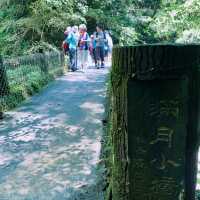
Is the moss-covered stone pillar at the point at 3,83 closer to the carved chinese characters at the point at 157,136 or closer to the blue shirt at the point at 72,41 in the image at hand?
the blue shirt at the point at 72,41

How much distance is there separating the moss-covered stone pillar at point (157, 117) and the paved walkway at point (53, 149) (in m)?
2.04

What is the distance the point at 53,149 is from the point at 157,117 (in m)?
4.39

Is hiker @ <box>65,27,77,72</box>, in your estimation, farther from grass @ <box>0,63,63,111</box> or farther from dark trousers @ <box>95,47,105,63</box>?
grass @ <box>0,63,63,111</box>

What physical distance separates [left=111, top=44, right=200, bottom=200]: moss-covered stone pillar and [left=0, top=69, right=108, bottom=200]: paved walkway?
2.04m

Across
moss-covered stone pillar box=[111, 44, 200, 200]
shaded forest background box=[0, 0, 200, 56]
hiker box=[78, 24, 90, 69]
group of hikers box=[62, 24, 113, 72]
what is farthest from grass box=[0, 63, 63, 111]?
moss-covered stone pillar box=[111, 44, 200, 200]

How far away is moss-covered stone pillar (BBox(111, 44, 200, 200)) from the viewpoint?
184 centimetres

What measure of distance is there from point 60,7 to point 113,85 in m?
14.6

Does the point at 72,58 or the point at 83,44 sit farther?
the point at 83,44

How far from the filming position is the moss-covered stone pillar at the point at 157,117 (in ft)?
6.02

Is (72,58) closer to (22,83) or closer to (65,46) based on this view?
(65,46)

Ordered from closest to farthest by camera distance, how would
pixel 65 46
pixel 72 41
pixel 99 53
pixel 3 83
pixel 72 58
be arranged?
pixel 3 83
pixel 72 41
pixel 72 58
pixel 65 46
pixel 99 53

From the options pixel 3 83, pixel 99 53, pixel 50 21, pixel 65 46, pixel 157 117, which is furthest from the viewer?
pixel 99 53

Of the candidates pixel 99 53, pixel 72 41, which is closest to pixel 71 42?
pixel 72 41

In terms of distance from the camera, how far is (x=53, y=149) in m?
6.11
